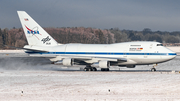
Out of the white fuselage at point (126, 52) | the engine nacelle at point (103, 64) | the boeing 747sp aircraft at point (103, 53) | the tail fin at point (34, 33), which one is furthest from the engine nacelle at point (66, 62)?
the tail fin at point (34, 33)

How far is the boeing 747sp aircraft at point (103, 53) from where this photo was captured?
128 ft

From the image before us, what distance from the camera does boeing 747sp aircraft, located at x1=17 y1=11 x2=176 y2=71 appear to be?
39.0 m

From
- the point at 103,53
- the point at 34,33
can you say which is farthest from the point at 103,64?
the point at 34,33

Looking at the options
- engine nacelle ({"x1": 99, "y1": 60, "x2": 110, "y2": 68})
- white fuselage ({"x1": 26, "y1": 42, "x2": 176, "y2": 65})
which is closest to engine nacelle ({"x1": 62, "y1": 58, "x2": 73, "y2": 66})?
white fuselage ({"x1": 26, "y1": 42, "x2": 176, "y2": 65})

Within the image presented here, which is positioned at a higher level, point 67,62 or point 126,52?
point 126,52

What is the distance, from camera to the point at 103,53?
40.2 metres

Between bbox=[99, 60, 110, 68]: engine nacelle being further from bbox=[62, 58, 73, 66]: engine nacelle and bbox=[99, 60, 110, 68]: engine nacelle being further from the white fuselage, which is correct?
bbox=[62, 58, 73, 66]: engine nacelle

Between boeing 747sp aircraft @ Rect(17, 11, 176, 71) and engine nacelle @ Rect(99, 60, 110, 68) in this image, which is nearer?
engine nacelle @ Rect(99, 60, 110, 68)

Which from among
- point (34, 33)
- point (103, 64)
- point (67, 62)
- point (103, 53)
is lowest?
point (103, 64)

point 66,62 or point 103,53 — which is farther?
point 103,53

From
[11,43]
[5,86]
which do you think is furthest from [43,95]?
[11,43]

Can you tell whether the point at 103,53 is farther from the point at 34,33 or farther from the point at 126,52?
the point at 34,33

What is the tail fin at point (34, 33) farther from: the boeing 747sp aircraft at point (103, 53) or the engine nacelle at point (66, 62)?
the engine nacelle at point (66, 62)

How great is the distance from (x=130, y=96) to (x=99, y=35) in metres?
124
